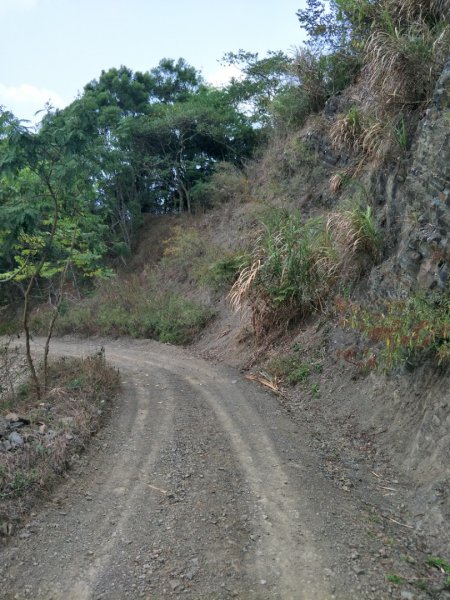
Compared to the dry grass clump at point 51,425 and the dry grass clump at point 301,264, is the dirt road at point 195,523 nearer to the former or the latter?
the dry grass clump at point 51,425

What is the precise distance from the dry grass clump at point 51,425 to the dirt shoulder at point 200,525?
9.4 inches

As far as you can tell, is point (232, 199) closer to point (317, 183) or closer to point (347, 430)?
point (317, 183)

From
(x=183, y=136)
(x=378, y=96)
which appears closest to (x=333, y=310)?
(x=378, y=96)

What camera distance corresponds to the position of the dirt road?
12.5ft

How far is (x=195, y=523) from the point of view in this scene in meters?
4.59

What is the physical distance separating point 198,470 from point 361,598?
249 centimetres

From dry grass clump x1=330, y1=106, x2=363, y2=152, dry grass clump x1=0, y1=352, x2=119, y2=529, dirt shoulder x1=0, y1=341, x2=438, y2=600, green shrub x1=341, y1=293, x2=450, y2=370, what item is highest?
dry grass clump x1=330, y1=106, x2=363, y2=152

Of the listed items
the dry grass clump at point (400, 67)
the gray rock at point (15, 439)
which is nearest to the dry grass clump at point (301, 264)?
the dry grass clump at point (400, 67)

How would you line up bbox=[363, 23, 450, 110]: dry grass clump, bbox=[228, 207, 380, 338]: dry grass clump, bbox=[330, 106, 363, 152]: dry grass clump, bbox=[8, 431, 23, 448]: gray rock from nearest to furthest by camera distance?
bbox=[8, 431, 23, 448]: gray rock < bbox=[363, 23, 450, 110]: dry grass clump < bbox=[228, 207, 380, 338]: dry grass clump < bbox=[330, 106, 363, 152]: dry grass clump

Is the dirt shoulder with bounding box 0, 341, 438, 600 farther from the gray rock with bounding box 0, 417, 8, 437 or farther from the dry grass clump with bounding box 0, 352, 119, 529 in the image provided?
the gray rock with bounding box 0, 417, 8, 437

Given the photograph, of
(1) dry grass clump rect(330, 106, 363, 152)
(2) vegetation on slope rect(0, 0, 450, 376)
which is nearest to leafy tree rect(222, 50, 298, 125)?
(2) vegetation on slope rect(0, 0, 450, 376)

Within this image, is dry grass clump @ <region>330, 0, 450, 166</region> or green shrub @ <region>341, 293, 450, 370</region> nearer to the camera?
green shrub @ <region>341, 293, 450, 370</region>

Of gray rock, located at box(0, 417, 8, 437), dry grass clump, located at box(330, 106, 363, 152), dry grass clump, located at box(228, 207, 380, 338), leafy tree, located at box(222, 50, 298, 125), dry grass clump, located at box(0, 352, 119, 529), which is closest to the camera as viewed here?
dry grass clump, located at box(0, 352, 119, 529)

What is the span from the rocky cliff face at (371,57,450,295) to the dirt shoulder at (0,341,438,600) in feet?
8.99
